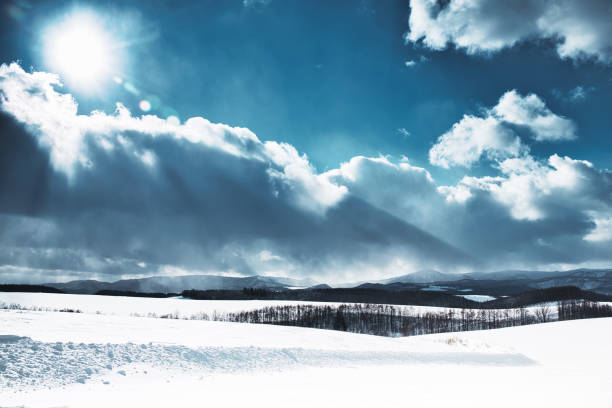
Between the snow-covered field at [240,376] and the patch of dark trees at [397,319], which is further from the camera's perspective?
the patch of dark trees at [397,319]

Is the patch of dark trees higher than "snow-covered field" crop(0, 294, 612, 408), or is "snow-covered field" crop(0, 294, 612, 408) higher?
"snow-covered field" crop(0, 294, 612, 408)

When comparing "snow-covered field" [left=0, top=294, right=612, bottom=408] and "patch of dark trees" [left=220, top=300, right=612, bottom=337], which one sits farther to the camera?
"patch of dark trees" [left=220, top=300, right=612, bottom=337]

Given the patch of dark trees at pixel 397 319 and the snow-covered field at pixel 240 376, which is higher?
the snow-covered field at pixel 240 376

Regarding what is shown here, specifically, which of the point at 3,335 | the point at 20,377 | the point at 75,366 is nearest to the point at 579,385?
the point at 75,366

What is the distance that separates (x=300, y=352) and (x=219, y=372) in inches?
226

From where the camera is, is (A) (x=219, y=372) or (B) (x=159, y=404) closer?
(B) (x=159, y=404)

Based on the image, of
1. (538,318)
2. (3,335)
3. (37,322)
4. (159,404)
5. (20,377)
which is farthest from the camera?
(538,318)

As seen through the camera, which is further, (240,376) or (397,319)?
(397,319)

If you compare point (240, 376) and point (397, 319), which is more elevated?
point (240, 376)

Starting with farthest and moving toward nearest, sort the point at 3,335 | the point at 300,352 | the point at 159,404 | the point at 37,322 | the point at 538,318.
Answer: the point at 538,318
the point at 37,322
the point at 300,352
the point at 3,335
the point at 159,404

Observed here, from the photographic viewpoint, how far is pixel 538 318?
529 feet

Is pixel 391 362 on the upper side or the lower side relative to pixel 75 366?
lower

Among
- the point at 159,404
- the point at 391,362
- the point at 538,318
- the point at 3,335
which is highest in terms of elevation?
the point at 3,335

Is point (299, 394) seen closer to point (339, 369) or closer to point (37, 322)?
point (339, 369)
